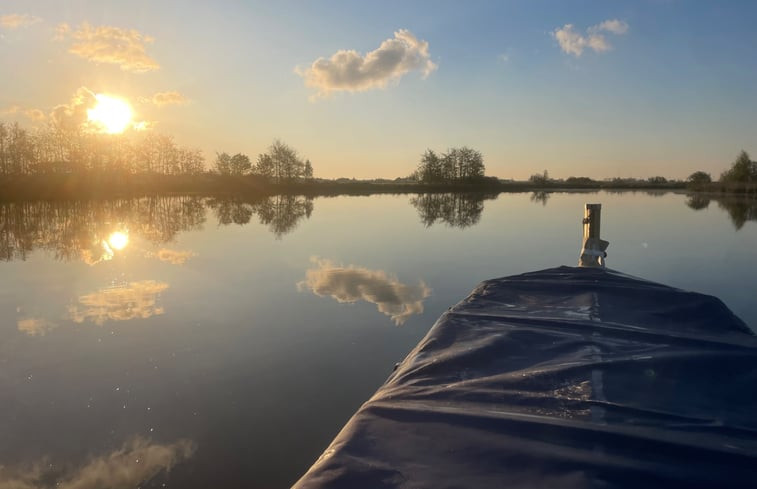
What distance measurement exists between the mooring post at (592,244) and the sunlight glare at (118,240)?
11.2m

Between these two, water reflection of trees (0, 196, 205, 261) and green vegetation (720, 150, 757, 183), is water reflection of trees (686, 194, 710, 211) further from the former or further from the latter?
water reflection of trees (0, 196, 205, 261)

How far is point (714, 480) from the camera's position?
1337 millimetres

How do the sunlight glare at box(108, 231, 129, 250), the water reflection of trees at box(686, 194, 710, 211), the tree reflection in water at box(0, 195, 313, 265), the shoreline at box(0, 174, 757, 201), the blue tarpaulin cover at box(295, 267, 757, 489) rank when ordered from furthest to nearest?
the shoreline at box(0, 174, 757, 201) → the water reflection of trees at box(686, 194, 710, 211) → the sunlight glare at box(108, 231, 129, 250) → the tree reflection in water at box(0, 195, 313, 265) → the blue tarpaulin cover at box(295, 267, 757, 489)

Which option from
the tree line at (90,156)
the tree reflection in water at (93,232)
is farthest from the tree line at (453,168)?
the tree reflection in water at (93,232)

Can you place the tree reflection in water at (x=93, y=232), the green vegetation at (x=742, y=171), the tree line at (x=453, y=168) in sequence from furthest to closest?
the tree line at (x=453, y=168), the green vegetation at (x=742, y=171), the tree reflection in water at (x=93, y=232)

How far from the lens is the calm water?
2949mm

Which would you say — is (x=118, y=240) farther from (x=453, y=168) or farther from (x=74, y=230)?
(x=453, y=168)

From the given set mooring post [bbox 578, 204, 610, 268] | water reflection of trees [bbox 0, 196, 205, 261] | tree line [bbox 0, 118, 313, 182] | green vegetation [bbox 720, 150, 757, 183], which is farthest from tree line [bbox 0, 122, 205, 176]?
green vegetation [bbox 720, 150, 757, 183]

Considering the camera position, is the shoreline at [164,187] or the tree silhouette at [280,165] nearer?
the shoreline at [164,187]

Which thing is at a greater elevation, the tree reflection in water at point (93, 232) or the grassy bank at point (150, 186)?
the grassy bank at point (150, 186)

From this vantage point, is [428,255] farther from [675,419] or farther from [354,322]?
[675,419]

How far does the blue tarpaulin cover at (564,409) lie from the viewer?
142 centimetres

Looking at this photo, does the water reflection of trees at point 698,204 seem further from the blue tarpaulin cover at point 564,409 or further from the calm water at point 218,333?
the blue tarpaulin cover at point 564,409

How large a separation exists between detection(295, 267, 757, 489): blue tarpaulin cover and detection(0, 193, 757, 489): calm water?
1.31m
